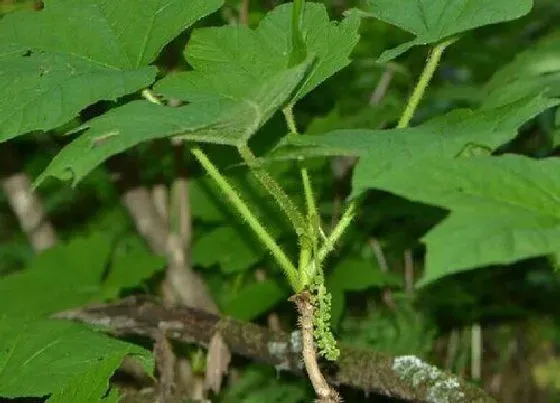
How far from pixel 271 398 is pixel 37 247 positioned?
83cm

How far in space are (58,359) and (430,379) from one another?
54 centimetres

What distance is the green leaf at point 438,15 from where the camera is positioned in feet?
3.56

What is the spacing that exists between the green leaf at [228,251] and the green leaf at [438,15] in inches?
33.6

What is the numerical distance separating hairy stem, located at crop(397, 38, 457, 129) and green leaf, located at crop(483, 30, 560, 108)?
A: 36 centimetres

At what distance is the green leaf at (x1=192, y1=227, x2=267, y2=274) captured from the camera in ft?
6.30

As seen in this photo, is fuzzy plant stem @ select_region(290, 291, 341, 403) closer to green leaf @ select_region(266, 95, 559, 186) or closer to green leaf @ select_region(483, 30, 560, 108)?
green leaf @ select_region(266, 95, 559, 186)

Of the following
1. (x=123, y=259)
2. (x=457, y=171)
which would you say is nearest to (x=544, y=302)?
(x=123, y=259)

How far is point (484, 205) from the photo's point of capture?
0.76 meters

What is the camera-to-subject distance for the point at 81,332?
4.40 feet

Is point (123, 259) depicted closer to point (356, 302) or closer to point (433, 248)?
point (356, 302)

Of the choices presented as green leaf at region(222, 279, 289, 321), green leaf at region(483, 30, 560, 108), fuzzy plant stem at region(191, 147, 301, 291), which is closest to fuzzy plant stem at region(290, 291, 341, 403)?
fuzzy plant stem at region(191, 147, 301, 291)

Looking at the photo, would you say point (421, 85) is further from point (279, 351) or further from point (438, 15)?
point (279, 351)

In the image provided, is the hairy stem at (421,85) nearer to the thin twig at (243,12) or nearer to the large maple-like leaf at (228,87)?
the large maple-like leaf at (228,87)

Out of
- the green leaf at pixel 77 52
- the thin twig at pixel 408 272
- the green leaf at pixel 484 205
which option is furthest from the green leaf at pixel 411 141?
the thin twig at pixel 408 272
